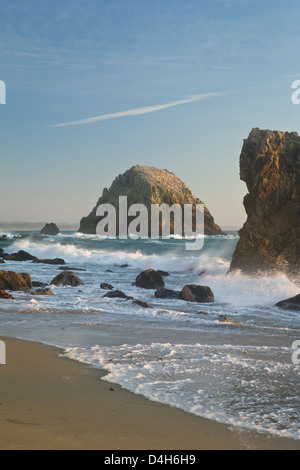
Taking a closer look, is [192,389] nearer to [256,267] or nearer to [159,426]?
[159,426]

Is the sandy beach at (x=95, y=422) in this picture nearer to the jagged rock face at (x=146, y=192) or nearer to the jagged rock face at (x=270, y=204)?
the jagged rock face at (x=270, y=204)

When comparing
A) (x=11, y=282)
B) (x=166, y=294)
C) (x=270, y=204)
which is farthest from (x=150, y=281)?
(x=270, y=204)

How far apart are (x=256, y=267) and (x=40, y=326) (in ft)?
46.8

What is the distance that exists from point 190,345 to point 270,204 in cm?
1633

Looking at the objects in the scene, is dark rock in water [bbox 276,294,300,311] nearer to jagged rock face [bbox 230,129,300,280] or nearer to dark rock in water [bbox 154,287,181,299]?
dark rock in water [bbox 154,287,181,299]

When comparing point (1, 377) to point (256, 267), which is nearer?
point (1, 377)

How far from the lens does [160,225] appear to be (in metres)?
116

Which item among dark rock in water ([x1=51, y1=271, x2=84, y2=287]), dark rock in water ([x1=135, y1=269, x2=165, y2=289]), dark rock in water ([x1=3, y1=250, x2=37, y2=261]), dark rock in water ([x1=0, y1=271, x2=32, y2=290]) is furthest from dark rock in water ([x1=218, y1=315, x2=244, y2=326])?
dark rock in water ([x1=3, y1=250, x2=37, y2=261])

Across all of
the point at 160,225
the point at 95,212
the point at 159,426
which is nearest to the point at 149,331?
the point at 159,426

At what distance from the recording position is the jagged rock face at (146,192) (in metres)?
133

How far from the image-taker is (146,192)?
134375 mm

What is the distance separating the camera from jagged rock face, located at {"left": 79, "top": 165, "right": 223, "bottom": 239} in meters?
133

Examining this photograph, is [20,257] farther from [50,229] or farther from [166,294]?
[50,229]
